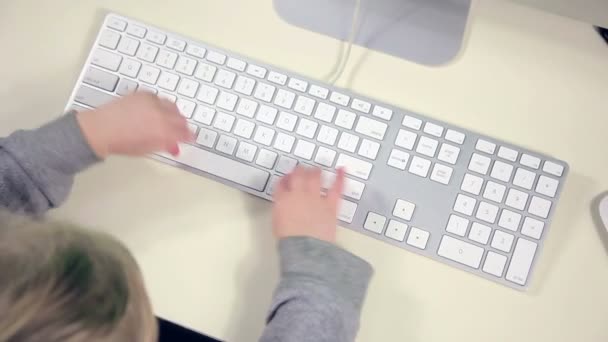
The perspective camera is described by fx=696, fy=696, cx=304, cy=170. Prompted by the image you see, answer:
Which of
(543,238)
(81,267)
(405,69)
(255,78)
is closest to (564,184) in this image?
(543,238)

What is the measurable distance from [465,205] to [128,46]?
1.09 feet

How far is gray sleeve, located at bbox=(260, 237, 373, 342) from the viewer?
0.57 m

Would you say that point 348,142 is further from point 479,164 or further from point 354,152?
point 479,164

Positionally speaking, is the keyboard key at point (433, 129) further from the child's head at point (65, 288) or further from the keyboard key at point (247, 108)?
the child's head at point (65, 288)

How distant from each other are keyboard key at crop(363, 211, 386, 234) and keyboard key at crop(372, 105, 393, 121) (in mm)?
85

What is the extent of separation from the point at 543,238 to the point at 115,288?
0.34m

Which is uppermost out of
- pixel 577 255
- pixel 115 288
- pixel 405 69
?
pixel 405 69

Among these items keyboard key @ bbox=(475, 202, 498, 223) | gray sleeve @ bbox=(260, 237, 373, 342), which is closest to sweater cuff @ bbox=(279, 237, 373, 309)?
gray sleeve @ bbox=(260, 237, 373, 342)

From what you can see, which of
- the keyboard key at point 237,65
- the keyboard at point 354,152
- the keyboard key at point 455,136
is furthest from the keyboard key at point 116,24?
the keyboard key at point 455,136

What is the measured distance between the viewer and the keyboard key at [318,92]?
61 centimetres

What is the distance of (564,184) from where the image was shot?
0.59 metres

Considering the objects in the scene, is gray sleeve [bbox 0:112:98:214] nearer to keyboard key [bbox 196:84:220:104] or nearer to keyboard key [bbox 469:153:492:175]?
keyboard key [bbox 196:84:220:104]

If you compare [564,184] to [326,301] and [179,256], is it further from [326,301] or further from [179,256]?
[179,256]

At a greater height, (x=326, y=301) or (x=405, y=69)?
(x=405, y=69)
